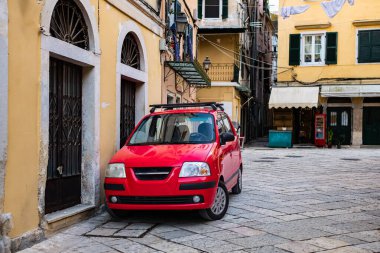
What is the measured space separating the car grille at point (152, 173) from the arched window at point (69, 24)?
2341 millimetres

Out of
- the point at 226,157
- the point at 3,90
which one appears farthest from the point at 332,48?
the point at 3,90

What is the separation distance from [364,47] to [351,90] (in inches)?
102

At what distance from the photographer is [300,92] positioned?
1030 inches

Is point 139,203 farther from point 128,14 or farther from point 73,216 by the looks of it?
point 128,14

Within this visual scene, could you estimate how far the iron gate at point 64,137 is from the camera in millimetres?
6766

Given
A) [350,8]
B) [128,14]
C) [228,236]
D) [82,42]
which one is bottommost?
[228,236]

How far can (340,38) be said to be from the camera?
26.4 meters

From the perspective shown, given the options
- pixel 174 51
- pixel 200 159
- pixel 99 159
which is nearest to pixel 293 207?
pixel 200 159

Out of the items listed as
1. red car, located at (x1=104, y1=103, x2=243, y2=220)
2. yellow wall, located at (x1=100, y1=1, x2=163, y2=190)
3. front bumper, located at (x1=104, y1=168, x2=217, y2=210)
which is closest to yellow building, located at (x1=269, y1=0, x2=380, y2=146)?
yellow wall, located at (x1=100, y1=1, x2=163, y2=190)

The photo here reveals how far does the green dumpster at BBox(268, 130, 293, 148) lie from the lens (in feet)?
85.9

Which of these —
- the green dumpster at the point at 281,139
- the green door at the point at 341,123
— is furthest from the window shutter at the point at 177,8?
the green door at the point at 341,123

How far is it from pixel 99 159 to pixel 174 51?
737cm

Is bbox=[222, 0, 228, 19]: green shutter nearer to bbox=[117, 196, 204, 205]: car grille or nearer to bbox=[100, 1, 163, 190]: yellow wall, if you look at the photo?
bbox=[100, 1, 163, 190]: yellow wall

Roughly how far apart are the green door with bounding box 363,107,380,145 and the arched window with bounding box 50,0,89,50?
2212 cm
